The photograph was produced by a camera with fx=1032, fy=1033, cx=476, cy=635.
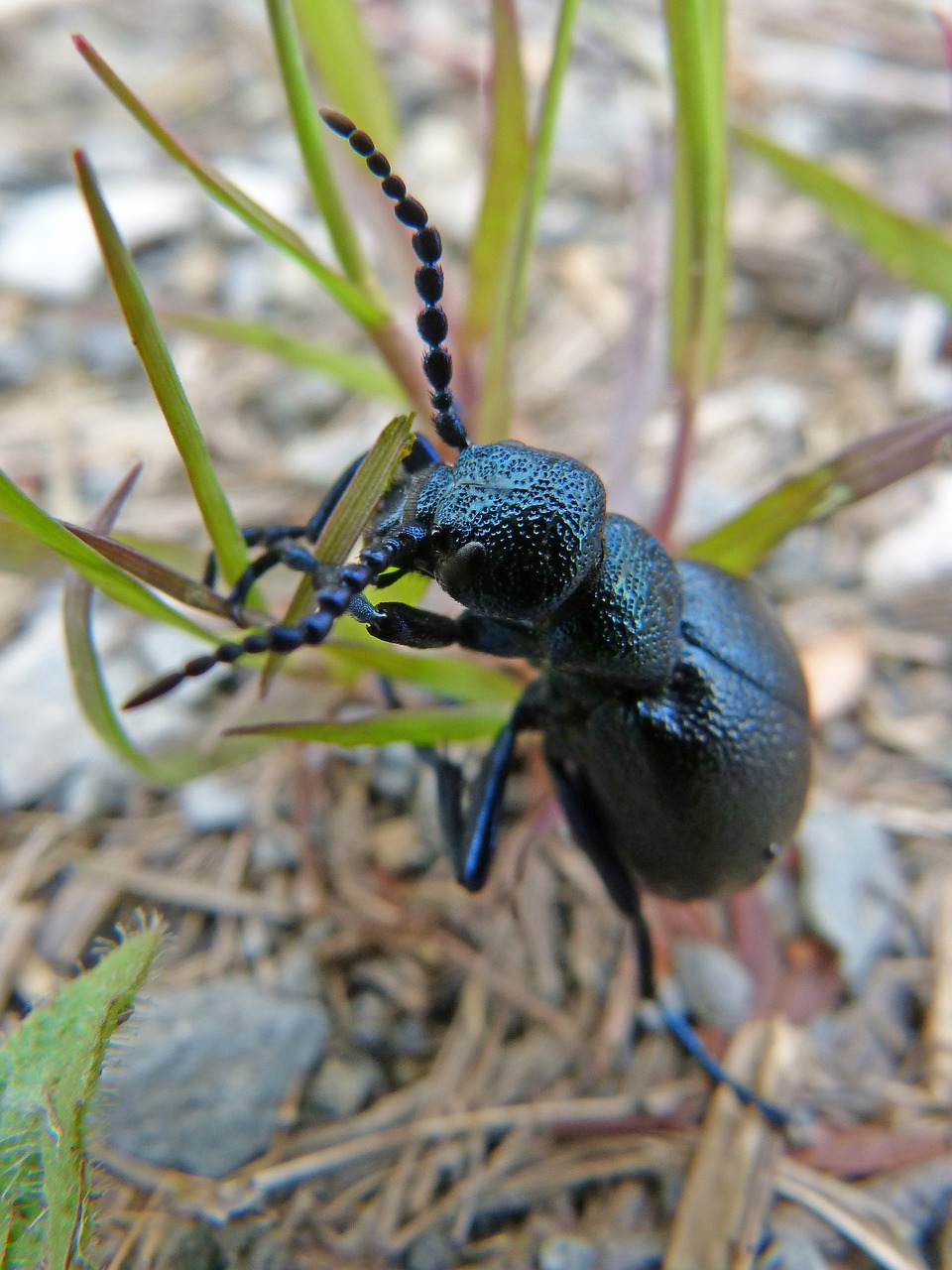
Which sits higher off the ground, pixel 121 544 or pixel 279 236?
pixel 279 236

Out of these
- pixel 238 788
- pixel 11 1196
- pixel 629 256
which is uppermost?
pixel 629 256

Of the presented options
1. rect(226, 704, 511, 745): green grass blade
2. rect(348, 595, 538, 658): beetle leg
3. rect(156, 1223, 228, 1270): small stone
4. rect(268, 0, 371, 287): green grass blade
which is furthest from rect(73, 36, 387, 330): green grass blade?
rect(156, 1223, 228, 1270): small stone

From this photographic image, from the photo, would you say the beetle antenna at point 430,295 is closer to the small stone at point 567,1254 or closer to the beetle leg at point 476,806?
the beetle leg at point 476,806

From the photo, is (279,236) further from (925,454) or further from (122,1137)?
(122,1137)

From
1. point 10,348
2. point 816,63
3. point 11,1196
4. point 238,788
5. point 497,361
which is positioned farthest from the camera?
point 816,63

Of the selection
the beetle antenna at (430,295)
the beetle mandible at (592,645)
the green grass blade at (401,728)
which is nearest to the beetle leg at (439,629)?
the beetle mandible at (592,645)

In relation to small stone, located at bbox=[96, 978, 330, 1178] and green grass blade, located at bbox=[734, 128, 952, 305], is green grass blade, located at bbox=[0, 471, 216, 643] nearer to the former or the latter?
small stone, located at bbox=[96, 978, 330, 1178]

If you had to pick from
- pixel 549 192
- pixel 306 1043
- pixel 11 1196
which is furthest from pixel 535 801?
→ pixel 549 192
